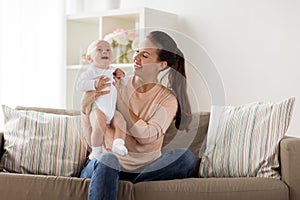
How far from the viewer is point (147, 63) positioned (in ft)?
7.60

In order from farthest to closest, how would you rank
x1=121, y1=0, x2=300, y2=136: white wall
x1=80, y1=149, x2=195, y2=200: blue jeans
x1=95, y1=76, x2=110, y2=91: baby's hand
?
x1=121, y1=0, x2=300, y2=136: white wall
x1=80, y1=149, x2=195, y2=200: blue jeans
x1=95, y1=76, x2=110, y2=91: baby's hand

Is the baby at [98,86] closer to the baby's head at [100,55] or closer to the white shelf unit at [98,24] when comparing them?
the baby's head at [100,55]

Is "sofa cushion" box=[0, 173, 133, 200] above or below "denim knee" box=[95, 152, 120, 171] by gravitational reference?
below

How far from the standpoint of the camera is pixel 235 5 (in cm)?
350

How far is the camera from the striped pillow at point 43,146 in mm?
2777

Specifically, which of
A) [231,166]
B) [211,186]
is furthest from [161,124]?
[231,166]

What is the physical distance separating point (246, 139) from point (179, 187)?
0.48m

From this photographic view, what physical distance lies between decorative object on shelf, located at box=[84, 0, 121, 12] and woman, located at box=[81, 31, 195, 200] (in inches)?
58.1

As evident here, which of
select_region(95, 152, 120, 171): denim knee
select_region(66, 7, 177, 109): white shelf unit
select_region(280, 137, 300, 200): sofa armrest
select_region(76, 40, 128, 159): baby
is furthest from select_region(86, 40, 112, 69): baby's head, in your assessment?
select_region(66, 7, 177, 109): white shelf unit

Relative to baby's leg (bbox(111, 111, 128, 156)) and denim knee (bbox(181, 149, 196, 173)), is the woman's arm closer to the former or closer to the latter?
baby's leg (bbox(111, 111, 128, 156))

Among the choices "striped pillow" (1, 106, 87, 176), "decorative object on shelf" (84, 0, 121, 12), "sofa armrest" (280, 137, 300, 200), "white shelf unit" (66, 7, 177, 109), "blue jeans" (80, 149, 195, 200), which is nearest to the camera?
"blue jeans" (80, 149, 195, 200)

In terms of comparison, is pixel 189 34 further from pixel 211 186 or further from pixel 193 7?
pixel 211 186

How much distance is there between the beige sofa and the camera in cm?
244

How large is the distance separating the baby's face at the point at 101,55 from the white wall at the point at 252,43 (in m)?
1.42
